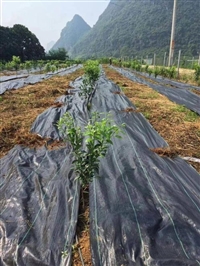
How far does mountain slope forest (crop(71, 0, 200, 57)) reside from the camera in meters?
54.4

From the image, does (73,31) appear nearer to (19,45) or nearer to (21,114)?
(19,45)

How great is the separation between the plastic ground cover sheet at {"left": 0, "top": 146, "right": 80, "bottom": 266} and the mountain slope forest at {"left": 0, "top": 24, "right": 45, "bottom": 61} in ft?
112

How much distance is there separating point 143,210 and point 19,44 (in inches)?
1593

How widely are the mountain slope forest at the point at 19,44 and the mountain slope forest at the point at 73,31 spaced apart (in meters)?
106

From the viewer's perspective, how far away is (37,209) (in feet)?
8.57

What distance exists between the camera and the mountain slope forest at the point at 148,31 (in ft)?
178

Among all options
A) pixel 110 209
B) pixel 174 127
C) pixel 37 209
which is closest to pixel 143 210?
pixel 110 209

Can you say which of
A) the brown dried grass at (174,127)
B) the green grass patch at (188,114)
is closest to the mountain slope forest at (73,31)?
the brown dried grass at (174,127)

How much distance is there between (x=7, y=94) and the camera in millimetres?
9078

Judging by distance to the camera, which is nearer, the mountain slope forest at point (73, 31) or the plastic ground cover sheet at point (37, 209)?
the plastic ground cover sheet at point (37, 209)

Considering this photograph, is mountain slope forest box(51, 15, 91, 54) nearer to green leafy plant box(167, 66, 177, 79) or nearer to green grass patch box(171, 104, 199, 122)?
green leafy plant box(167, 66, 177, 79)

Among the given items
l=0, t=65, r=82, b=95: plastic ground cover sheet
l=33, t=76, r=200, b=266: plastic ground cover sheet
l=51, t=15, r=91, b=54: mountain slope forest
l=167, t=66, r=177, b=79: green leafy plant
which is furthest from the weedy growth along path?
l=51, t=15, r=91, b=54: mountain slope forest

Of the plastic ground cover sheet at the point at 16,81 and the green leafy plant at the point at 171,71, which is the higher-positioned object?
the plastic ground cover sheet at the point at 16,81

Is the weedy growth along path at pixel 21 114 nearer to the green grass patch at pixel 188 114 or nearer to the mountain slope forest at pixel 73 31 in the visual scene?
the green grass patch at pixel 188 114
